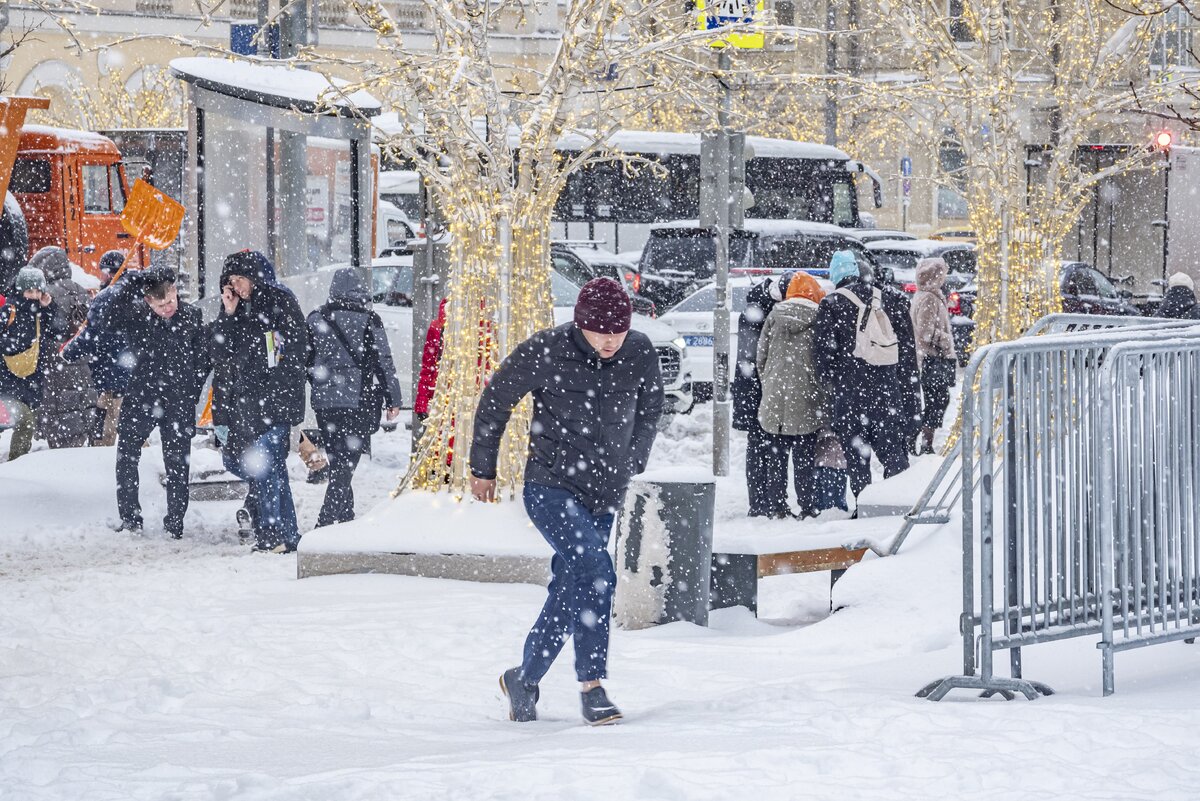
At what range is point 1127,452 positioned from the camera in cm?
650

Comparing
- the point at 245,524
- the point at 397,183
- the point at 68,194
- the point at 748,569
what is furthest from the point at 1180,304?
the point at 397,183

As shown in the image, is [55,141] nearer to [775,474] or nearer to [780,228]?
[780,228]

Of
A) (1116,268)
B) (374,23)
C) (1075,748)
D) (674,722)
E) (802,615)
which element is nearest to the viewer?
(1075,748)

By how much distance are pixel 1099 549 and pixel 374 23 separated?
5320 mm

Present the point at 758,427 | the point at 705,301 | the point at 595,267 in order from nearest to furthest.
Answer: the point at 758,427, the point at 705,301, the point at 595,267

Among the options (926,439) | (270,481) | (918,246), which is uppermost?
(918,246)

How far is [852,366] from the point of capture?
11320 millimetres

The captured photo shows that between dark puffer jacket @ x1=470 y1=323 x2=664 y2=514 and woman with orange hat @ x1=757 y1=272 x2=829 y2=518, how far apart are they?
518 cm

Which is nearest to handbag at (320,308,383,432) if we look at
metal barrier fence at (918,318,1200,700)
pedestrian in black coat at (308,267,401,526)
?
pedestrian in black coat at (308,267,401,526)

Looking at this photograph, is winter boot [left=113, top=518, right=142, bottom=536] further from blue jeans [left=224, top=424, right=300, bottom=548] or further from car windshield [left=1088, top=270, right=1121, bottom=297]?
car windshield [left=1088, top=270, right=1121, bottom=297]

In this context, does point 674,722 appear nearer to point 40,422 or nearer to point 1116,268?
point 40,422

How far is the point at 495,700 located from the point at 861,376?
506cm

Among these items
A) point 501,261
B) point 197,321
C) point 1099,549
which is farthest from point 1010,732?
point 197,321

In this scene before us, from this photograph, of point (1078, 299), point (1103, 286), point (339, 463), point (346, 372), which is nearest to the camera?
point (346, 372)
